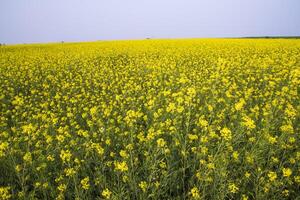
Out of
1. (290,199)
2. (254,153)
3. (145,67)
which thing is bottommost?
(290,199)

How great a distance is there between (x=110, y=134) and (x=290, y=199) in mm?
3167

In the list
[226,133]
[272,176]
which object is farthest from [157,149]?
[272,176]

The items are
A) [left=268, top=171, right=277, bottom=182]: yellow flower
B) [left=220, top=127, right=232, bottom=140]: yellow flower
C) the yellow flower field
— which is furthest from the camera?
[left=220, top=127, right=232, bottom=140]: yellow flower

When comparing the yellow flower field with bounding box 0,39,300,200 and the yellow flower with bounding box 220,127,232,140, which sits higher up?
the yellow flower with bounding box 220,127,232,140

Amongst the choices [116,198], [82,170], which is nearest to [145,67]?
[82,170]

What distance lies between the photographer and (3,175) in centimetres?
411

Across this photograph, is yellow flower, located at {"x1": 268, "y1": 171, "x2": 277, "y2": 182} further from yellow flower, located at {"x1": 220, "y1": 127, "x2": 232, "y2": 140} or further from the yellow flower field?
yellow flower, located at {"x1": 220, "y1": 127, "x2": 232, "y2": 140}

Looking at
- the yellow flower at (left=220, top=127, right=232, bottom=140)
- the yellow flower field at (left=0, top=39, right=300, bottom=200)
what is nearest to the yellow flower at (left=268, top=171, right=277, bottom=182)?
the yellow flower field at (left=0, top=39, right=300, bottom=200)

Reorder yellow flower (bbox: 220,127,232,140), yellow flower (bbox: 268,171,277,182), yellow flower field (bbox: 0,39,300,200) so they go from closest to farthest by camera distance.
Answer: yellow flower (bbox: 268,171,277,182) → yellow flower field (bbox: 0,39,300,200) → yellow flower (bbox: 220,127,232,140)

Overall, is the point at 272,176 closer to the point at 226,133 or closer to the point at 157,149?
the point at 226,133

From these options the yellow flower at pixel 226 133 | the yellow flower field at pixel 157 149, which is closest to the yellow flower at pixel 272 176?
the yellow flower field at pixel 157 149

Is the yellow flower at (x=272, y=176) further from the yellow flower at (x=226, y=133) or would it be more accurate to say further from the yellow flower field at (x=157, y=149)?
the yellow flower at (x=226, y=133)

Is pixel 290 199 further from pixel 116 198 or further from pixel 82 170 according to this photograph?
pixel 82 170

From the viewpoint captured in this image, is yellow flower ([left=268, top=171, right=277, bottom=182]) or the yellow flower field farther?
the yellow flower field
